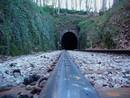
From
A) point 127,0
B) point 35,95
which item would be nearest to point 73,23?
point 127,0

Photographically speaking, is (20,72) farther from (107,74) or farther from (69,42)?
(69,42)

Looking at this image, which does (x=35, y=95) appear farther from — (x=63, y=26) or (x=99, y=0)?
(x=99, y=0)

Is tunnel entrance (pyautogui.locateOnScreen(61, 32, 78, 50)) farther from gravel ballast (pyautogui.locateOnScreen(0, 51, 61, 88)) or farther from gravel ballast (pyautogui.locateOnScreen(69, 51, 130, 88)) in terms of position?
gravel ballast (pyautogui.locateOnScreen(69, 51, 130, 88))

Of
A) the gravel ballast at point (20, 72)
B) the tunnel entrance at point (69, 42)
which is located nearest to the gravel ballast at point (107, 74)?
the gravel ballast at point (20, 72)

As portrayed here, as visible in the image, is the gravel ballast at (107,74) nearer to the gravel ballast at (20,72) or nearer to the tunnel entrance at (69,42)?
the gravel ballast at (20,72)

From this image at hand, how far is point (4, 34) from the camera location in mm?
12883

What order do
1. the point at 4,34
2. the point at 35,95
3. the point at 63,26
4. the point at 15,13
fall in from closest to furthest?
the point at 35,95, the point at 4,34, the point at 15,13, the point at 63,26

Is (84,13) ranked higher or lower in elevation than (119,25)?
higher

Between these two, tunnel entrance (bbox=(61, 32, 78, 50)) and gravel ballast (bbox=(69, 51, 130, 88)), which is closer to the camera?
gravel ballast (bbox=(69, 51, 130, 88))

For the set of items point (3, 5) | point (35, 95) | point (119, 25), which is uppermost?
point (3, 5)

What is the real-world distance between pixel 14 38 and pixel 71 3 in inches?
2245

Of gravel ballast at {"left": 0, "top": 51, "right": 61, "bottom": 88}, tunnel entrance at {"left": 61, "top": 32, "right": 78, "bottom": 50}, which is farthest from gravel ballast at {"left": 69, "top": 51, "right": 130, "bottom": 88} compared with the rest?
tunnel entrance at {"left": 61, "top": 32, "right": 78, "bottom": 50}

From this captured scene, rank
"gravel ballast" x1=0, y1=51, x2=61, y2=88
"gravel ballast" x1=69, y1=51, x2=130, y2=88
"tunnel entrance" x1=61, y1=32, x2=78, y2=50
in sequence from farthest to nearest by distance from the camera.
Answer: "tunnel entrance" x1=61, y1=32, x2=78, y2=50 < "gravel ballast" x1=0, y1=51, x2=61, y2=88 < "gravel ballast" x1=69, y1=51, x2=130, y2=88

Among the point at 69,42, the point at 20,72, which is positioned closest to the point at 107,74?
the point at 20,72
